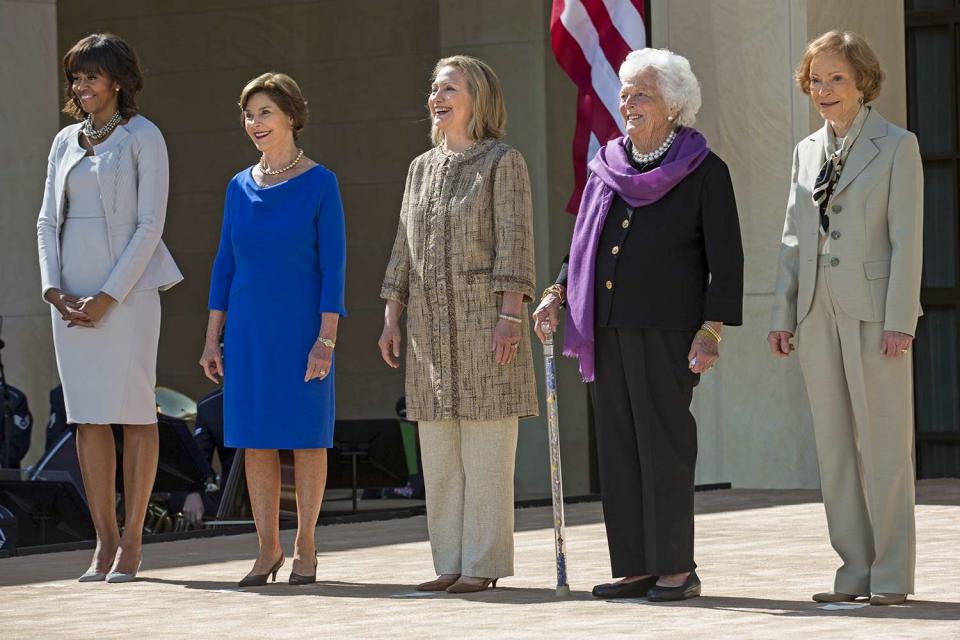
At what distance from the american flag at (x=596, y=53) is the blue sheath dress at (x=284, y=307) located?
4052mm

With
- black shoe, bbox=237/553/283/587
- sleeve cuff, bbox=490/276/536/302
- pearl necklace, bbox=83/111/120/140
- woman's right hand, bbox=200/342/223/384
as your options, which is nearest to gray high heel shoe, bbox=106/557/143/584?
black shoe, bbox=237/553/283/587

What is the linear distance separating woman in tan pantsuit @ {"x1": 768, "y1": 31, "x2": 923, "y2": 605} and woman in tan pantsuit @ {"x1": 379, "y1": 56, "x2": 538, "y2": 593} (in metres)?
0.94

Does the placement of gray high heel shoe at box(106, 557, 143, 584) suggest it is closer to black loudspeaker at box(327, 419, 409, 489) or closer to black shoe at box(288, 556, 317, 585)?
black shoe at box(288, 556, 317, 585)

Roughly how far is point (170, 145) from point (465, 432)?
41.6ft

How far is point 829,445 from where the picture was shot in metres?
6.24

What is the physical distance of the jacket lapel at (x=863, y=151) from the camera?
620 centimetres

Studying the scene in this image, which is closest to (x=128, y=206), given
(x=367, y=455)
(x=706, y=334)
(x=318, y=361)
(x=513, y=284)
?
(x=318, y=361)

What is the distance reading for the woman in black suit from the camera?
20.5ft

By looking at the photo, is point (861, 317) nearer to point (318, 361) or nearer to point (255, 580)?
point (318, 361)

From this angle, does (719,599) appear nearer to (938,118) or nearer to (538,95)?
(938,118)

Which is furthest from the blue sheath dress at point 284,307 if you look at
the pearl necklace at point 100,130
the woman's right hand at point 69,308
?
the pearl necklace at point 100,130

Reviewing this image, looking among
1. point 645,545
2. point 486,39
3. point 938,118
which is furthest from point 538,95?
point 645,545

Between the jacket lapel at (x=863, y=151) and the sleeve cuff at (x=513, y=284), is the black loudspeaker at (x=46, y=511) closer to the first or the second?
the sleeve cuff at (x=513, y=284)

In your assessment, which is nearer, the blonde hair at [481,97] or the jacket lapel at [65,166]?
the blonde hair at [481,97]
